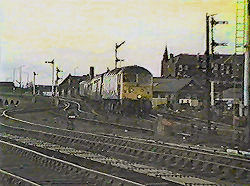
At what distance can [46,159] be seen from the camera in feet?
34.4

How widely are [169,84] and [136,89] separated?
506cm

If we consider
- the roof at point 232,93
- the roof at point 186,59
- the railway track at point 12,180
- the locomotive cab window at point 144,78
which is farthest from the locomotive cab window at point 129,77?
the railway track at point 12,180

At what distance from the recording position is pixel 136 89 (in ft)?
82.3

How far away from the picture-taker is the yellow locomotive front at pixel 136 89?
24625 mm

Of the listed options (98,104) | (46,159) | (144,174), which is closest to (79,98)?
(98,104)

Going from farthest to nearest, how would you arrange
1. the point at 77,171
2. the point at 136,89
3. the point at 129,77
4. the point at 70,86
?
1. the point at 70,86
2. the point at 136,89
3. the point at 129,77
4. the point at 77,171

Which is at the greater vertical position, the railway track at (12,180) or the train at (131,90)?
the train at (131,90)

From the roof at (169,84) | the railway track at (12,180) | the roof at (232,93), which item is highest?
the roof at (169,84)

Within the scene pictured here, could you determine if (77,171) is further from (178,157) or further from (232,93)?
(232,93)

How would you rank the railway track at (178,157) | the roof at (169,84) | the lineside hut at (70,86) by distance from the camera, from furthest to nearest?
1. the lineside hut at (70,86)
2. the roof at (169,84)
3. the railway track at (178,157)

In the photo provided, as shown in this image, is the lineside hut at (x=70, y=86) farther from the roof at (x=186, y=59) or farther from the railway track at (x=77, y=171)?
the railway track at (x=77, y=171)

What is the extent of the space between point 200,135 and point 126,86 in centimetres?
856

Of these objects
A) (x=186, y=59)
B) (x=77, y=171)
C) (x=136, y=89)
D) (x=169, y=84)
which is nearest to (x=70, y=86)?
(x=169, y=84)

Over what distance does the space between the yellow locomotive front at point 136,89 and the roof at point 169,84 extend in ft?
4.97
